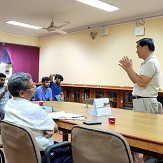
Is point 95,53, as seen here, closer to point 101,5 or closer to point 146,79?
point 101,5

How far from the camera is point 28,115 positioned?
1601 millimetres

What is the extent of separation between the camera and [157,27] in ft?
16.3

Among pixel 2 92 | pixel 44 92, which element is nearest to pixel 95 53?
pixel 44 92

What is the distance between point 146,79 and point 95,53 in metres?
3.80

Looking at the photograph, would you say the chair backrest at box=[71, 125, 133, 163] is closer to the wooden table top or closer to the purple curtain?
the wooden table top

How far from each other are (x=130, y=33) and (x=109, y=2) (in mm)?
1363

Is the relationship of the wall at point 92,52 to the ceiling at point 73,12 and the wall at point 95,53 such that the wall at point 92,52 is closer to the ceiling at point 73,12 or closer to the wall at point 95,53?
the wall at point 95,53

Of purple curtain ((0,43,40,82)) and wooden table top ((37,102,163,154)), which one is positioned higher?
purple curtain ((0,43,40,82))

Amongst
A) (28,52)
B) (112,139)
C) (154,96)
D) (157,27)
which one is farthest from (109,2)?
(28,52)

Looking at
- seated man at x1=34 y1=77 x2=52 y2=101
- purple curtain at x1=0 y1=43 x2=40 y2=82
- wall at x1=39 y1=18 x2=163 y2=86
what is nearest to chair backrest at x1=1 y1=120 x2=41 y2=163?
seated man at x1=34 y1=77 x2=52 y2=101

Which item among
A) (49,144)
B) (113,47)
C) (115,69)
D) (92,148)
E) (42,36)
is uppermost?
(42,36)

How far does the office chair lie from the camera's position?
56.1 inches

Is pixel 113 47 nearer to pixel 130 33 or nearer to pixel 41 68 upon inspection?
pixel 130 33

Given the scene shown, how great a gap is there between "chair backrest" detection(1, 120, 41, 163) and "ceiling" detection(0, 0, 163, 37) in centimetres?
335
